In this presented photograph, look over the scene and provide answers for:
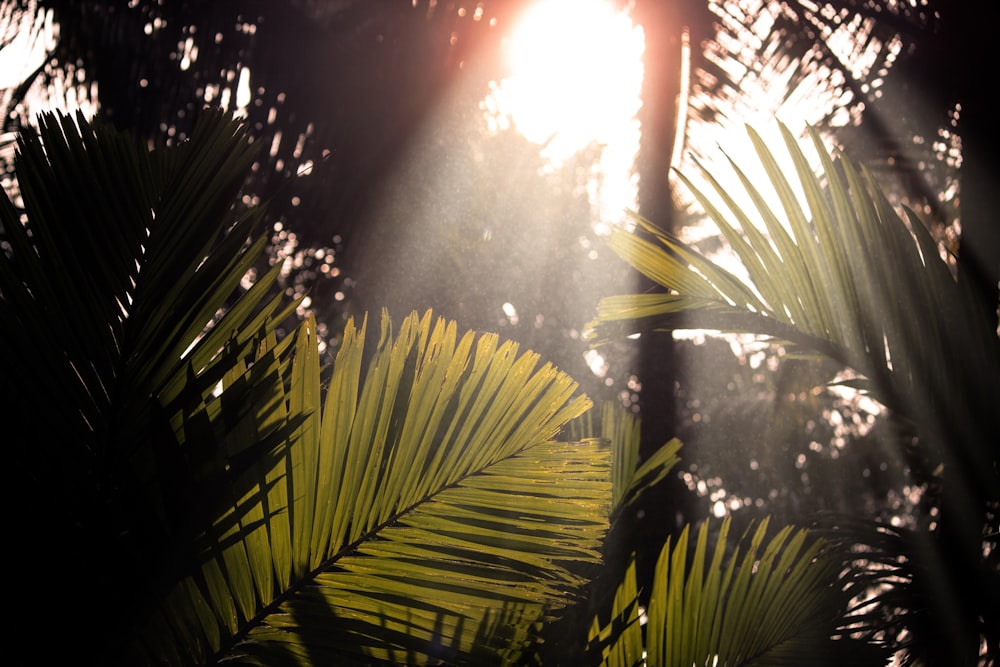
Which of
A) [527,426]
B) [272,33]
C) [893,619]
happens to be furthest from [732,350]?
[527,426]

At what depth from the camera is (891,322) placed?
134 cm

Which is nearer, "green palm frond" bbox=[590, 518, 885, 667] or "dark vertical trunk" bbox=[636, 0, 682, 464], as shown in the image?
"green palm frond" bbox=[590, 518, 885, 667]

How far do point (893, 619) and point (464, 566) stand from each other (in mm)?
1093

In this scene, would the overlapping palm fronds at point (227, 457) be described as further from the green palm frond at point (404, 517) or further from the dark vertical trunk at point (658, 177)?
the dark vertical trunk at point (658, 177)

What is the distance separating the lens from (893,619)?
1.50 meters

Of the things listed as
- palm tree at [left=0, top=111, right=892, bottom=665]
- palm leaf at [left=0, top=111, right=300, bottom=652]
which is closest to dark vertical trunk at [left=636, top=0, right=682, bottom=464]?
palm tree at [left=0, top=111, right=892, bottom=665]

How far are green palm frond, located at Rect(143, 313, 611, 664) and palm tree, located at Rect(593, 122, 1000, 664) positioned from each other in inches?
24.8

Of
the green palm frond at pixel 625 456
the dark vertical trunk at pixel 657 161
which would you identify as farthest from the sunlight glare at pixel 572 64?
the green palm frond at pixel 625 456

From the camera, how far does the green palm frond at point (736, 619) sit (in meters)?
1.34

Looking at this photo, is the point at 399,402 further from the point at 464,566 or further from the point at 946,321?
the point at 946,321

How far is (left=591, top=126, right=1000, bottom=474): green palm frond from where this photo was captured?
131cm

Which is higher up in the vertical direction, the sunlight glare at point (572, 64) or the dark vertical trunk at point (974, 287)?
the sunlight glare at point (572, 64)

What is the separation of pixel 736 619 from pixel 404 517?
82 cm

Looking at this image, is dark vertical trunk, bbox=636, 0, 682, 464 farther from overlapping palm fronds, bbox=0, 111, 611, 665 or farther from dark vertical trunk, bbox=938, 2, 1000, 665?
overlapping palm fronds, bbox=0, 111, 611, 665
